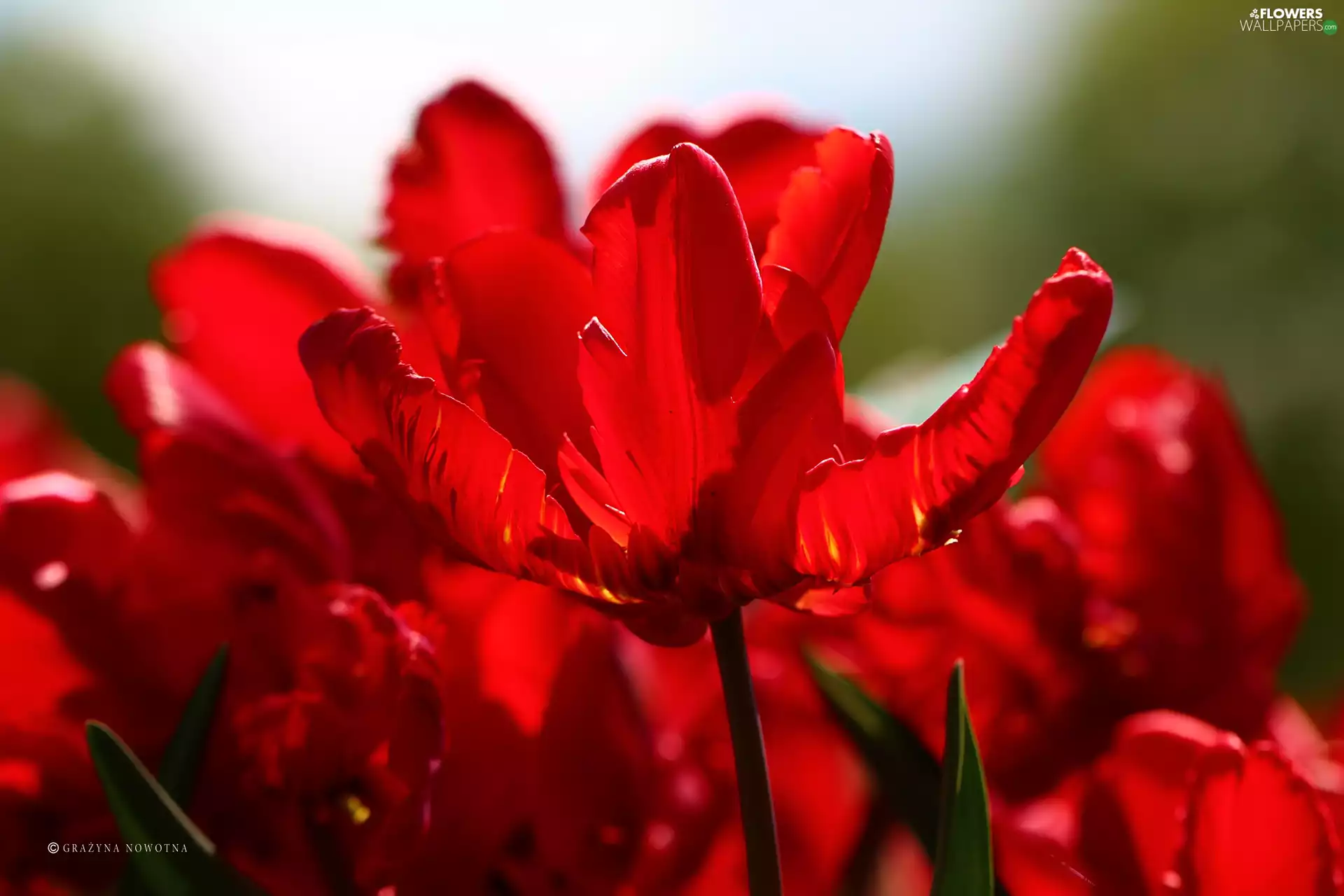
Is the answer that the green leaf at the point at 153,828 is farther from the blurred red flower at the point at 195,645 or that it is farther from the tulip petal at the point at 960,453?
the tulip petal at the point at 960,453

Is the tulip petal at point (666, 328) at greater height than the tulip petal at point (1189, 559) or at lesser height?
greater

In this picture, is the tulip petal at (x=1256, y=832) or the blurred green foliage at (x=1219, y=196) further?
the blurred green foliage at (x=1219, y=196)

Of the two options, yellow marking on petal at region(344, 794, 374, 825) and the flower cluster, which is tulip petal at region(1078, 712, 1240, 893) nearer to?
the flower cluster

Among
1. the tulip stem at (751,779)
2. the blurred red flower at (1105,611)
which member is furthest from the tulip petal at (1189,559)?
the tulip stem at (751,779)

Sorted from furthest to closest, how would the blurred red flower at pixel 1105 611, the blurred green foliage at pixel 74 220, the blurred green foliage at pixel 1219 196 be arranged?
the blurred green foliage at pixel 1219 196
the blurred green foliage at pixel 74 220
the blurred red flower at pixel 1105 611

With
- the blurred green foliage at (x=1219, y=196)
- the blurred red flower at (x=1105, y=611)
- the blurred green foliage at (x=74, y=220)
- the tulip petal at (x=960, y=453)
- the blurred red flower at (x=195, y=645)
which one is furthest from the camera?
the blurred green foliage at (x=1219, y=196)

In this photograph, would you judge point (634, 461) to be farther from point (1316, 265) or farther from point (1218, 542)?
point (1316, 265)
